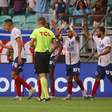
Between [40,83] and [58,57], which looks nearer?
[40,83]

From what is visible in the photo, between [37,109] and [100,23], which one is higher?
[100,23]

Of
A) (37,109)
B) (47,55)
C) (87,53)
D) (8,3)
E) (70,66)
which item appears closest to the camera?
(37,109)

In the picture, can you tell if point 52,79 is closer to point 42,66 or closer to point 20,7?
point 42,66

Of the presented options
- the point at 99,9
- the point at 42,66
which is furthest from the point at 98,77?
the point at 99,9

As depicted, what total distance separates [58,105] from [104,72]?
98.7 inches

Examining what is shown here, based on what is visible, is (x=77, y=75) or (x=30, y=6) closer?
(x=77, y=75)

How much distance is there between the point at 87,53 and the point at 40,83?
5.21 m

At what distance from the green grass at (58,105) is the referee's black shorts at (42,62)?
35.6 inches

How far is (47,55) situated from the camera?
57.7 ft

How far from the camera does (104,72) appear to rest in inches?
739

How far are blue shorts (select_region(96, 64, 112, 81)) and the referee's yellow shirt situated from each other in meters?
1.97

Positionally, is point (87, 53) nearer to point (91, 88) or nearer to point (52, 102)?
point (91, 88)

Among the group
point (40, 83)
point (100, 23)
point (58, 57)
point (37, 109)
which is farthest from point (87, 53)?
point (37, 109)

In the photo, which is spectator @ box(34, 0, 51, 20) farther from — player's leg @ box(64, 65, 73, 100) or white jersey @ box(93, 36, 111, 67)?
white jersey @ box(93, 36, 111, 67)
